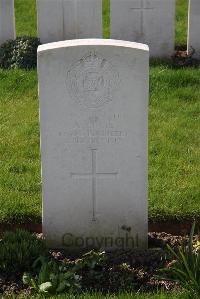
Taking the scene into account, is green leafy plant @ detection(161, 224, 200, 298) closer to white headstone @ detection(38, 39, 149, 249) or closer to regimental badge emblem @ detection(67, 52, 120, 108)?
white headstone @ detection(38, 39, 149, 249)

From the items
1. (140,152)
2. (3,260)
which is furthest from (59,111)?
(3,260)

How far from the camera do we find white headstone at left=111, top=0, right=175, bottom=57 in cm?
915

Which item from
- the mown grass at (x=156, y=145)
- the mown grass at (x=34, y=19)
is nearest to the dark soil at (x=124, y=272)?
the mown grass at (x=156, y=145)

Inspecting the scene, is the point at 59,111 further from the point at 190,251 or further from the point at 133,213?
the point at 190,251

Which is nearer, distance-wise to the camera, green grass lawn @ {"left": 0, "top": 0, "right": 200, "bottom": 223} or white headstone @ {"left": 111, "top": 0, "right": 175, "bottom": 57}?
green grass lawn @ {"left": 0, "top": 0, "right": 200, "bottom": 223}

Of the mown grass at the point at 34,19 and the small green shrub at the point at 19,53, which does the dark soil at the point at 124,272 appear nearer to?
the small green shrub at the point at 19,53

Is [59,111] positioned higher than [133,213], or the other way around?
[59,111]

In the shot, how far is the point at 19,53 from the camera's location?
8.70m

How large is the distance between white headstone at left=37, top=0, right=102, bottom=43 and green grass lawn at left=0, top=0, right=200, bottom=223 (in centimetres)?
102

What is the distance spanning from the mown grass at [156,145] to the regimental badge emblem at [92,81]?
3.83ft

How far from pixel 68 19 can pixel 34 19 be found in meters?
2.01

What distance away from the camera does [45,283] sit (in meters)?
4.18

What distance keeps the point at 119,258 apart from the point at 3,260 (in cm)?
75

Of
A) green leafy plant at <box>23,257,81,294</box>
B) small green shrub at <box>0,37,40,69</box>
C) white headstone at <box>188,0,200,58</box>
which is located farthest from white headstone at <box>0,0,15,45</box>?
green leafy plant at <box>23,257,81,294</box>
